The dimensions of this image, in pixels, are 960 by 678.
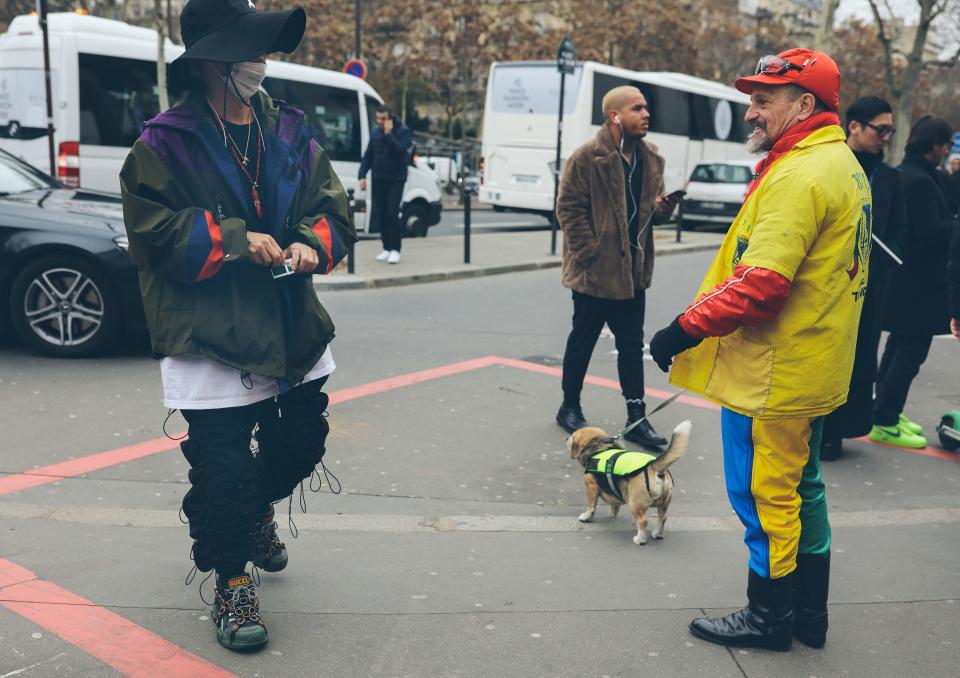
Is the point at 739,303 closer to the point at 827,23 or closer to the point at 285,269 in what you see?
the point at 285,269

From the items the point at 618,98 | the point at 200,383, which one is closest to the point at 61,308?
the point at 618,98

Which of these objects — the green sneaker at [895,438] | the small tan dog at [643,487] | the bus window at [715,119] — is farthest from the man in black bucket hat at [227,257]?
the bus window at [715,119]

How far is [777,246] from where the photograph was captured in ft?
8.71

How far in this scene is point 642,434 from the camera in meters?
5.30

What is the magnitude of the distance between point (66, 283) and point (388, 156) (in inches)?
248

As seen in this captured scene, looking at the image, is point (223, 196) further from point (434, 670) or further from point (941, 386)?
point (941, 386)

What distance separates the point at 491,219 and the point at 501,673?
2279 centimetres

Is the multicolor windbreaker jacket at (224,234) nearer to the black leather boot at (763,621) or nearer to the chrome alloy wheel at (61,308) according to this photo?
the black leather boot at (763,621)

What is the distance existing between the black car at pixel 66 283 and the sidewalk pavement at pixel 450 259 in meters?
3.63

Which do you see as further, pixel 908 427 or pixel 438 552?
pixel 908 427

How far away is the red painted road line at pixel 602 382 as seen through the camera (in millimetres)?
6363

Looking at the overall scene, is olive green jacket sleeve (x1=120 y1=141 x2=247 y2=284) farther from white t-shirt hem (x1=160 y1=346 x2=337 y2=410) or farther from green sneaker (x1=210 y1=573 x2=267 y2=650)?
green sneaker (x1=210 y1=573 x2=267 y2=650)

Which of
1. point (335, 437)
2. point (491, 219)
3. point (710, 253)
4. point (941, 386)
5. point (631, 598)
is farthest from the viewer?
point (491, 219)

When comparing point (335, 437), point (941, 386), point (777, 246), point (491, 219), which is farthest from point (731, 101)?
point (777, 246)
